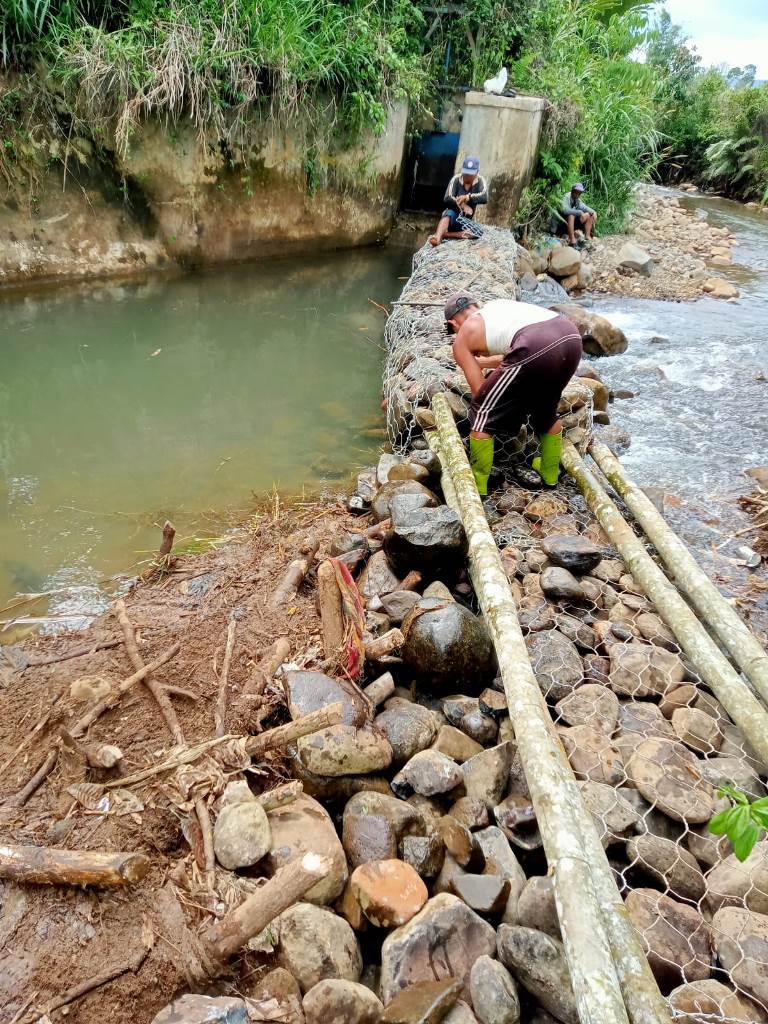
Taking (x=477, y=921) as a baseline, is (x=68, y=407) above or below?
below

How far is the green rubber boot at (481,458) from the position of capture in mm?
4121

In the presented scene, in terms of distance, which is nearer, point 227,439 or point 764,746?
point 764,746

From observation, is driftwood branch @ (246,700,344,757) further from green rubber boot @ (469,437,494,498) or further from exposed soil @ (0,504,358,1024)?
green rubber boot @ (469,437,494,498)

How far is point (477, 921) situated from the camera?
1.90m

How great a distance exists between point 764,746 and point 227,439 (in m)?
4.07

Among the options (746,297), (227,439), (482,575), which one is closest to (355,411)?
(227,439)

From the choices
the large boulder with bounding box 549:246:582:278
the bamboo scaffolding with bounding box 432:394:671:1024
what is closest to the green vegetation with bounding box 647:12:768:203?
the large boulder with bounding box 549:246:582:278

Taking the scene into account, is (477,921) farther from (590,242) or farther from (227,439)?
(590,242)

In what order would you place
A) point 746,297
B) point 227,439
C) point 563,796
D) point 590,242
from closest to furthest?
1. point 563,796
2. point 227,439
3. point 746,297
4. point 590,242

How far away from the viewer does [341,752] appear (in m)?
2.33

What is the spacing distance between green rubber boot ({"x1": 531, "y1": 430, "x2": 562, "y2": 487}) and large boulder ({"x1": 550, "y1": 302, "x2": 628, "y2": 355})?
3.21 metres

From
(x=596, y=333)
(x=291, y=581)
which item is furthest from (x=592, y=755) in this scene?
(x=596, y=333)

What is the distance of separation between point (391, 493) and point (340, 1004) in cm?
266

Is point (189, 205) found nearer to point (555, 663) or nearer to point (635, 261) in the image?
point (635, 261)
